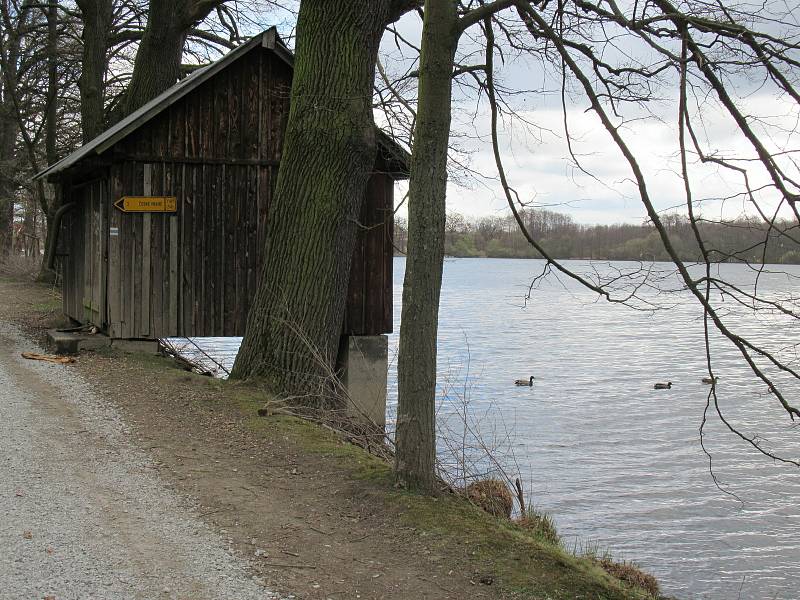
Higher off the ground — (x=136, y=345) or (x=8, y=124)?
(x=8, y=124)

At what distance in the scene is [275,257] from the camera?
33.4 feet

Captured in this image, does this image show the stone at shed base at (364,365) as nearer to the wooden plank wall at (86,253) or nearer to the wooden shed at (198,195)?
the wooden shed at (198,195)

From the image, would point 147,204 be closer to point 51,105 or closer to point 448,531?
point 448,531

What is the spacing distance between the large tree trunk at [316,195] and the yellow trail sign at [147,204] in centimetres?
320

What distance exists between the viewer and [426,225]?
19.7 ft

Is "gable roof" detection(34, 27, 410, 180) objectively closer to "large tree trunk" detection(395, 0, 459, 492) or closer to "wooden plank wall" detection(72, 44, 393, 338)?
"wooden plank wall" detection(72, 44, 393, 338)

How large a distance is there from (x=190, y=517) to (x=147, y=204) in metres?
7.91

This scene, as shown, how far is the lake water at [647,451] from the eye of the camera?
1041 cm

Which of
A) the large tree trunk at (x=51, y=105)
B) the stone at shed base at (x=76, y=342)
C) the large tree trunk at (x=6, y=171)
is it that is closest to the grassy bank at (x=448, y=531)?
the stone at shed base at (x=76, y=342)

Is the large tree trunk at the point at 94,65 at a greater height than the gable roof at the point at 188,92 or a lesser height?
greater

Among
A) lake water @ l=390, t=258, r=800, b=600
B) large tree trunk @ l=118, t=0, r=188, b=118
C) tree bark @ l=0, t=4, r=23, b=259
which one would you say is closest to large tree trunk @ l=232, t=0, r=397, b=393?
lake water @ l=390, t=258, r=800, b=600

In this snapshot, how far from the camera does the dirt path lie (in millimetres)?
4785

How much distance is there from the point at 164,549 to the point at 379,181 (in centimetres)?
905

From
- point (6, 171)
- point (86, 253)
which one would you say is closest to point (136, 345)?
point (86, 253)
